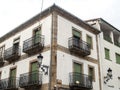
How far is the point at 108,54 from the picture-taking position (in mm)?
25219

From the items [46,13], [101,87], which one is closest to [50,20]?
[46,13]

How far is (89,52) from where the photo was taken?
2106cm

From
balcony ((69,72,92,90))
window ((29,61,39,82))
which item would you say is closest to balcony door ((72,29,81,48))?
balcony ((69,72,92,90))

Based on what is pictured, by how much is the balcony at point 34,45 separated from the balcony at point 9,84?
123 inches

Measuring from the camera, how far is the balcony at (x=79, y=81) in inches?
728

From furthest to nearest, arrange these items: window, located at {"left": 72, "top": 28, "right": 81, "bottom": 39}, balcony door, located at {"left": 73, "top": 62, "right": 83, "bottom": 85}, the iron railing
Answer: the iron railing, window, located at {"left": 72, "top": 28, "right": 81, "bottom": 39}, balcony door, located at {"left": 73, "top": 62, "right": 83, "bottom": 85}

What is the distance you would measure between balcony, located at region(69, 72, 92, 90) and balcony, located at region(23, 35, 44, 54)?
3522mm

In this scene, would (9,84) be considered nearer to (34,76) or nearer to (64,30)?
(34,76)

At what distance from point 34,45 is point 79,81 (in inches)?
190

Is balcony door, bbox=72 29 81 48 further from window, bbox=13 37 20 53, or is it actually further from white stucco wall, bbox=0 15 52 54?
window, bbox=13 37 20 53

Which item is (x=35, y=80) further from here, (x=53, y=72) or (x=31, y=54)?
(x=31, y=54)

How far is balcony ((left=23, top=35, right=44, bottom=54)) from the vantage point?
1913 centimetres

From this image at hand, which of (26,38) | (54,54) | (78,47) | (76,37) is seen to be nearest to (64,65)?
(54,54)

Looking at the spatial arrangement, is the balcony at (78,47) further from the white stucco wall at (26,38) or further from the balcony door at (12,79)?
the balcony door at (12,79)
